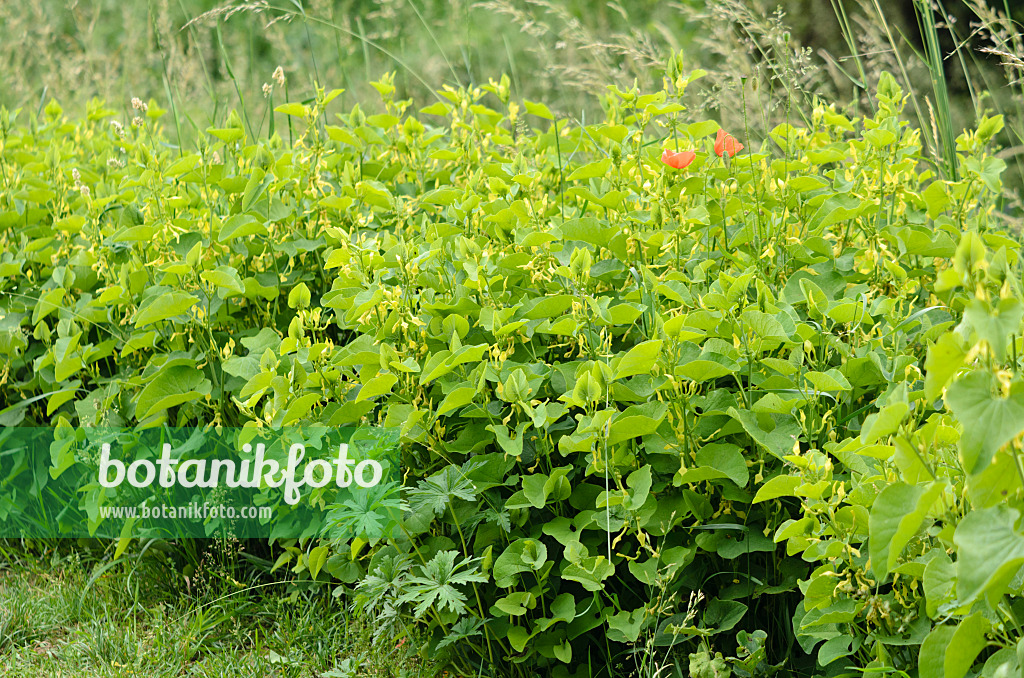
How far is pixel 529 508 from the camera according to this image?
1642 mm

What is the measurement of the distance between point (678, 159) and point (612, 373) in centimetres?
50

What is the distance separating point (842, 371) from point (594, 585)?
0.55 meters

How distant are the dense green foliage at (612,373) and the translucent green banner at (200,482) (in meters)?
0.06

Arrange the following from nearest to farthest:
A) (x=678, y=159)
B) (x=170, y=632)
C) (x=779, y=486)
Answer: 1. (x=779, y=486)
2. (x=678, y=159)
3. (x=170, y=632)

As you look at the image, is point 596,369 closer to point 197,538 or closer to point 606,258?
point 606,258

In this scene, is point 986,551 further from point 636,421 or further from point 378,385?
point 378,385

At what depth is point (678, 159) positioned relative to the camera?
1711 millimetres

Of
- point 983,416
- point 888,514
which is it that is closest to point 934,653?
point 888,514

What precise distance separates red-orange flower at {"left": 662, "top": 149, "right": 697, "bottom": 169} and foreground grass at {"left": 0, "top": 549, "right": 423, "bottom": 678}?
3.54 feet

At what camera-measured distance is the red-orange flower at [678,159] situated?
1.70 meters

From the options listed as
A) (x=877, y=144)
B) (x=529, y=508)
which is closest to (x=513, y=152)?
(x=877, y=144)

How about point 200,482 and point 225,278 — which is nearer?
point 225,278

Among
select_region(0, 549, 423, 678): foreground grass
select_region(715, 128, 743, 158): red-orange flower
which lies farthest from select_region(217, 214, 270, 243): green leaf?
select_region(715, 128, 743, 158): red-orange flower

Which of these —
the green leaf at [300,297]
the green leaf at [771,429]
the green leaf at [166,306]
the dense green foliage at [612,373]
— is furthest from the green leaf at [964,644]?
the green leaf at [166,306]
